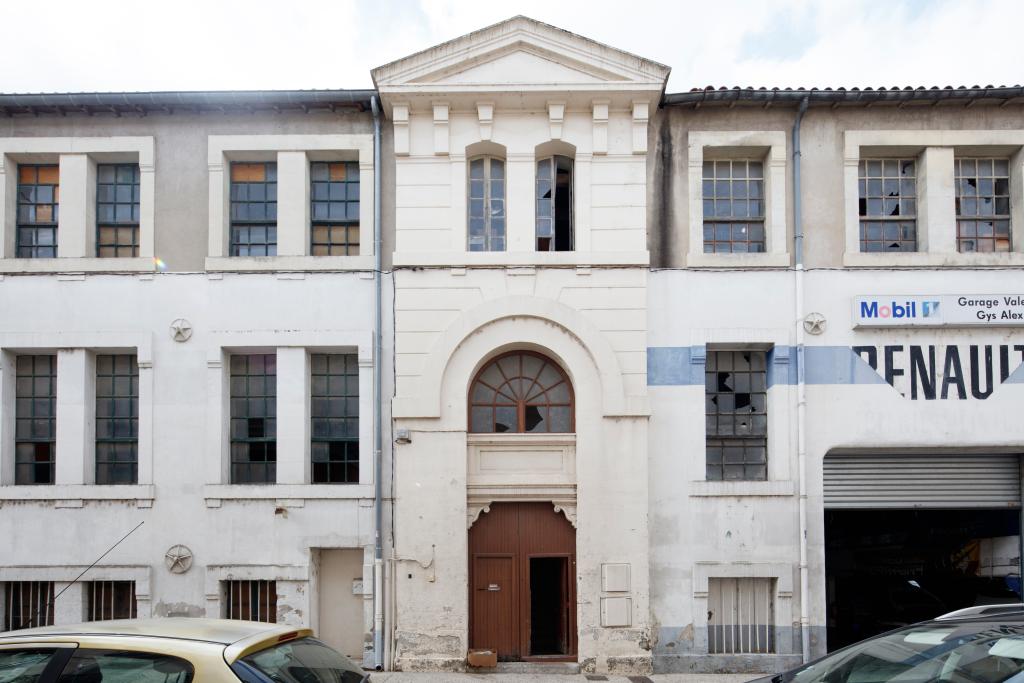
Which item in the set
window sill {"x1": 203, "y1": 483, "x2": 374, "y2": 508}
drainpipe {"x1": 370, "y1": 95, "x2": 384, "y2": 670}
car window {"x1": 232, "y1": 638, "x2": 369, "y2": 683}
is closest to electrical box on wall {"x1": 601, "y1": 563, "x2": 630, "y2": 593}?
drainpipe {"x1": 370, "y1": 95, "x2": 384, "y2": 670}

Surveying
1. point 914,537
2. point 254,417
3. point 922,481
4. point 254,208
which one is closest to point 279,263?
point 254,208

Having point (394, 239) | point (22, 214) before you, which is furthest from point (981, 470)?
point (22, 214)

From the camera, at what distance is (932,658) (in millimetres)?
4887

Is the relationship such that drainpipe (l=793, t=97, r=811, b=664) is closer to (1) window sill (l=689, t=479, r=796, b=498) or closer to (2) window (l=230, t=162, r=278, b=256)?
(1) window sill (l=689, t=479, r=796, b=498)

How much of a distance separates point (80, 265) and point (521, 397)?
7.13 meters

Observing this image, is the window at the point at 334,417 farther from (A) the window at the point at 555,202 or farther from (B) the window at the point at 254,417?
(A) the window at the point at 555,202

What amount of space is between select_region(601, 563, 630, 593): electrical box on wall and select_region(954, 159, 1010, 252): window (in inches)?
292

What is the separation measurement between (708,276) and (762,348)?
4.72ft

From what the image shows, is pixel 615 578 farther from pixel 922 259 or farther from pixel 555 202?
pixel 922 259

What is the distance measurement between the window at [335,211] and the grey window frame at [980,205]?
9.65 m

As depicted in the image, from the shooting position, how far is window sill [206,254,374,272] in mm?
11695

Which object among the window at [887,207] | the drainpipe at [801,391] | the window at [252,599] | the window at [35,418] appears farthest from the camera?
the window at [887,207]

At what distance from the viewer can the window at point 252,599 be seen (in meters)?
11.5

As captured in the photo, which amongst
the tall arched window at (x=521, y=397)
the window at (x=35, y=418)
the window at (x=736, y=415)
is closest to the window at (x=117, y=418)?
the window at (x=35, y=418)
